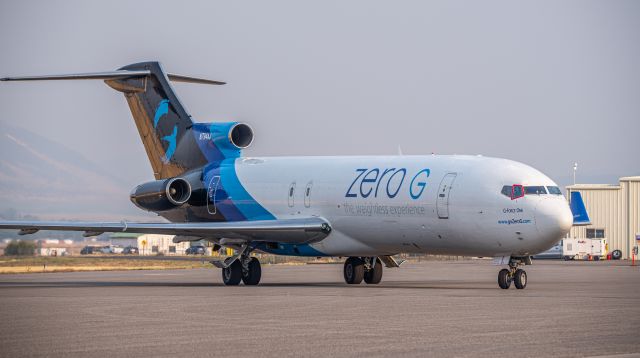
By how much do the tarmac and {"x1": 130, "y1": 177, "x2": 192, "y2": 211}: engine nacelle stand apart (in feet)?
25.4

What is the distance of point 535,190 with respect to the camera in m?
27.7

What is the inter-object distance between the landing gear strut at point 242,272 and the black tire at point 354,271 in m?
2.72

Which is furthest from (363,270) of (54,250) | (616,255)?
(54,250)

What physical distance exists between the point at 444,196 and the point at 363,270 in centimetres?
539

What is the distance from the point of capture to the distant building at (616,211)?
82188 mm

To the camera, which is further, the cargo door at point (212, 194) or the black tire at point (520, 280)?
the cargo door at point (212, 194)

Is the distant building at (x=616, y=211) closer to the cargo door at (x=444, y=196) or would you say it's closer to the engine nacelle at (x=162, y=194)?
the engine nacelle at (x=162, y=194)

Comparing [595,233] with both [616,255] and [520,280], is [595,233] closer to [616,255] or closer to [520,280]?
[616,255]

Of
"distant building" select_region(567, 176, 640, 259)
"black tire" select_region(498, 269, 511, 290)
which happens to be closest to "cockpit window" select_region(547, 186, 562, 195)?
"black tire" select_region(498, 269, 511, 290)

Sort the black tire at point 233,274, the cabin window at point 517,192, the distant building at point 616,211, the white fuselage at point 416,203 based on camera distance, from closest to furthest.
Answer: the white fuselage at point 416,203 < the cabin window at point 517,192 < the black tire at point 233,274 < the distant building at point 616,211

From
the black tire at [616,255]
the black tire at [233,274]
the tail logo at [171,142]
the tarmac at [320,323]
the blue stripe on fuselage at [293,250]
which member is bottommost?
the tarmac at [320,323]

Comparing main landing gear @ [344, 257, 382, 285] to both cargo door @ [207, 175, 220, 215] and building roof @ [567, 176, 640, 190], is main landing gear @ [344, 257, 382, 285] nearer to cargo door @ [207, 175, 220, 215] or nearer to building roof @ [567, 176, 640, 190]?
cargo door @ [207, 175, 220, 215]

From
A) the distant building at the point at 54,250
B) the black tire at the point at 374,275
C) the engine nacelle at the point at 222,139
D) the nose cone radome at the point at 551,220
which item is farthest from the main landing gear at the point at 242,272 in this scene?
the distant building at the point at 54,250

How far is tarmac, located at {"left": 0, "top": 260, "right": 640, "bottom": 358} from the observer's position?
45.8 ft
